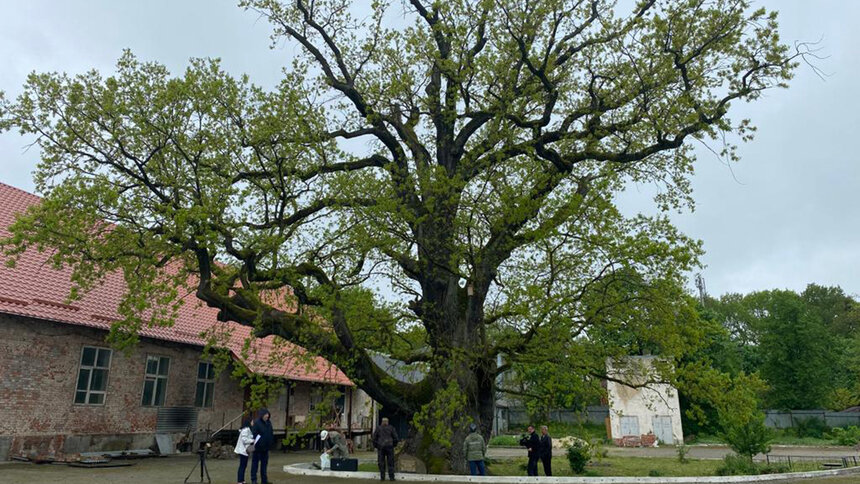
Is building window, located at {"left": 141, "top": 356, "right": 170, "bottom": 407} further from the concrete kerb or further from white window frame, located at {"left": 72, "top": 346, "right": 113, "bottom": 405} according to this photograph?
the concrete kerb

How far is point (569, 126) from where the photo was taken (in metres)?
16.5

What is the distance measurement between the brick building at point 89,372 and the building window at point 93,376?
0.10 feet

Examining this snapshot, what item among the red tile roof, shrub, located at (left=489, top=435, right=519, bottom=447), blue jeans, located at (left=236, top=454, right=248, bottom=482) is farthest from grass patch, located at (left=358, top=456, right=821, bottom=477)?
shrub, located at (left=489, top=435, right=519, bottom=447)

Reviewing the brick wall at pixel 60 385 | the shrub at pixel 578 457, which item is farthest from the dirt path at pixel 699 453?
the brick wall at pixel 60 385

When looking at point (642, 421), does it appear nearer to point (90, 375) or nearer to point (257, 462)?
point (257, 462)

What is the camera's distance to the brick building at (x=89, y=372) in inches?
637

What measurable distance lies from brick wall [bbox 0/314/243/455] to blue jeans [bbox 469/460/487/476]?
10994 mm

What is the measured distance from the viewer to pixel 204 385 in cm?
2305

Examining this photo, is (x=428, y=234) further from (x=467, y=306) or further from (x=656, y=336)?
(x=656, y=336)

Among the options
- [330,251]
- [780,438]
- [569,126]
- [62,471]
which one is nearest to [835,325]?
[780,438]

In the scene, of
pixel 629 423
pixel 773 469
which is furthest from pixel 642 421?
pixel 773 469

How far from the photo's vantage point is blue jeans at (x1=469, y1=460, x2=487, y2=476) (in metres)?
13.9

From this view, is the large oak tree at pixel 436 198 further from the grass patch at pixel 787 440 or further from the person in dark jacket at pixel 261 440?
the grass patch at pixel 787 440

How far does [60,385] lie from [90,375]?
3.49ft
